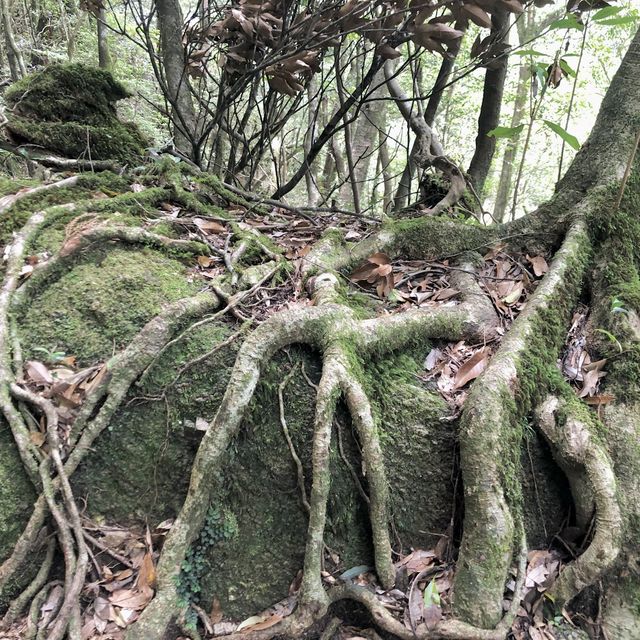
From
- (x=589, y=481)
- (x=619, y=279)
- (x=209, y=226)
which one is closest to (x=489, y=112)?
(x=619, y=279)

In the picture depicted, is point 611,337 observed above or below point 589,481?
above

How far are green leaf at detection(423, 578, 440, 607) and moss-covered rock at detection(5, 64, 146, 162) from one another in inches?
179

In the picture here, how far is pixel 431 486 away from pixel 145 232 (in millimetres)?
2441

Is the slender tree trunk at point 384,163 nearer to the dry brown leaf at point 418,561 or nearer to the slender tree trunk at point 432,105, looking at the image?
the slender tree trunk at point 432,105

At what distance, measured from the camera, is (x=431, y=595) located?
2.06 meters

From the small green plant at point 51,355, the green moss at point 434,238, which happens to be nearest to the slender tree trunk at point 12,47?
the small green plant at point 51,355

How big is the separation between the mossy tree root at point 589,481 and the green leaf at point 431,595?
60 centimetres

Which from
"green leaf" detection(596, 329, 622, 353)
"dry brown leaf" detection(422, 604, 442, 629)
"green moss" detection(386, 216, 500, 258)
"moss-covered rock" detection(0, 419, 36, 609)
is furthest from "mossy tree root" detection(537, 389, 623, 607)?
"moss-covered rock" detection(0, 419, 36, 609)

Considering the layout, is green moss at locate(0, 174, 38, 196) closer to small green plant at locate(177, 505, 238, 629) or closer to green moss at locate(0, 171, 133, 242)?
green moss at locate(0, 171, 133, 242)

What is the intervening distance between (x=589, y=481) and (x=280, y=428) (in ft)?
5.25

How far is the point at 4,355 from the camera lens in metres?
2.36

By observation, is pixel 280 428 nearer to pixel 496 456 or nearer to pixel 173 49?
pixel 496 456

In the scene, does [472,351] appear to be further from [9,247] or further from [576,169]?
[9,247]

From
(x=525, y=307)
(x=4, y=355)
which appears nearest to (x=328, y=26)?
(x=525, y=307)
